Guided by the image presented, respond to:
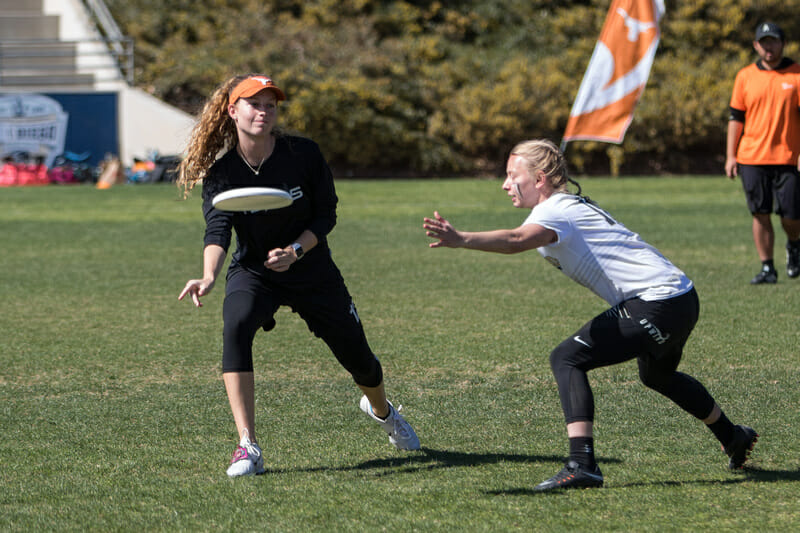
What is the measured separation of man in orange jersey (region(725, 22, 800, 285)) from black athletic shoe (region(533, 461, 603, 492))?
20.7 feet

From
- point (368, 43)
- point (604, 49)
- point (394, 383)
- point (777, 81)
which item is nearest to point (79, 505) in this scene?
point (394, 383)

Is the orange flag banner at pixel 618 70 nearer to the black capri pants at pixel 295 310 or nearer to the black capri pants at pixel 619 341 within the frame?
the black capri pants at pixel 295 310

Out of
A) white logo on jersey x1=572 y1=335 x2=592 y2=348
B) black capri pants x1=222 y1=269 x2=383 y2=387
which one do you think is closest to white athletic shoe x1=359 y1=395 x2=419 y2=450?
black capri pants x1=222 y1=269 x2=383 y2=387

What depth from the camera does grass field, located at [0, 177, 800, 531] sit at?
4.07 meters

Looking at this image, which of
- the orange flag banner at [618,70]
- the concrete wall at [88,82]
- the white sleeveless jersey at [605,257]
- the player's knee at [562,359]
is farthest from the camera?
the concrete wall at [88,82]

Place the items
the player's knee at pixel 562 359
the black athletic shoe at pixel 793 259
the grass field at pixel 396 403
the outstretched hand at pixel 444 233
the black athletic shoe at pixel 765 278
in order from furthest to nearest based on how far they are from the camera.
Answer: the black athletic shoe at pixel 793 259 < the black athletic shoe at pixel 765 278 < the player's knee at pixel 562 359 < the grass field at pixel 396 403 < the outstretched hand at pixel 444 233

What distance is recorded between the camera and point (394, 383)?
6.34m

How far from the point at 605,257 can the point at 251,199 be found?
1.48m

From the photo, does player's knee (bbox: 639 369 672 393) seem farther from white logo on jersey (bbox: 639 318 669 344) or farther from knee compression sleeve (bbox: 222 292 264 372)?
knee compression sleeve (bbox: 222 292 264 372)

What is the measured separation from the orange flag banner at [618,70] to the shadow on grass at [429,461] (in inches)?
284

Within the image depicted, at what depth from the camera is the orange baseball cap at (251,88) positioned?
455cm

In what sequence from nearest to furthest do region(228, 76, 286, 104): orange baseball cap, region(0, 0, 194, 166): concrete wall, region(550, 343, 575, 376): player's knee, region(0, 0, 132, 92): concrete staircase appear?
region(550, 343, 575, 376): player's knee, region(228, 76, 286, 104): orange baseball cap, region(0, 0, 194, 166): concrete wall, region(0, 0, 132, 92): concrete staircase

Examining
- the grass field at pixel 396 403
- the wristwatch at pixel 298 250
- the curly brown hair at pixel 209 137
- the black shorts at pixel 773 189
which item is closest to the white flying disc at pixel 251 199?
the wristwatch at pixel 298 250

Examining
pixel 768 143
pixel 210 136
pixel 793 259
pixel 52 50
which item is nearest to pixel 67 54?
pixel 52 50
